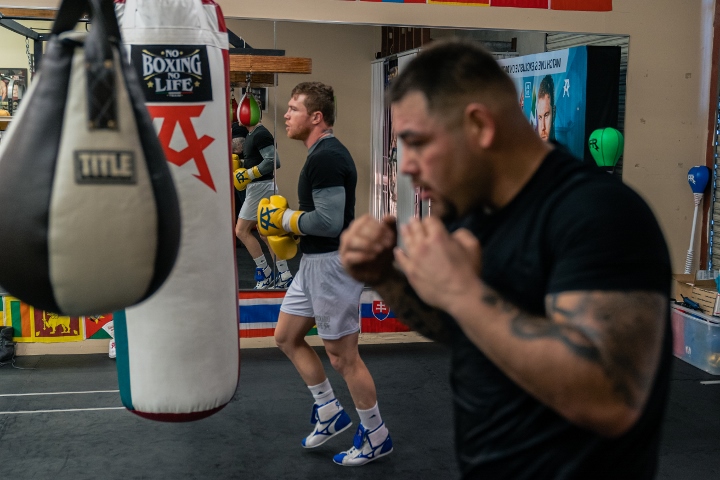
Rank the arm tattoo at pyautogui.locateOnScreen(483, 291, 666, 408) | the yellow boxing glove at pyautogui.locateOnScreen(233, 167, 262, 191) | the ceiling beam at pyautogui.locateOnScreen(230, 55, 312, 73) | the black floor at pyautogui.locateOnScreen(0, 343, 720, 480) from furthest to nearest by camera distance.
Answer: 1. the yellow boxing glove at pyautogui.locateOnScreen(233, 167, 262, 191)
2. the ceiling beam at pyautogui.locateOnScreen(230, 55, 312, 73)
3. the black floor at pyautogui.locateOnScreen(0, 343, 720, 480)
4. the arm tattoo at pyautogui.locateOnScreen(483, 291, 666, 408)

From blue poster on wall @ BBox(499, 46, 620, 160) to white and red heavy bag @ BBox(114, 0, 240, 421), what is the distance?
3493 millimetres

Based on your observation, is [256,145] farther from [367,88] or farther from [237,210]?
[367,88]

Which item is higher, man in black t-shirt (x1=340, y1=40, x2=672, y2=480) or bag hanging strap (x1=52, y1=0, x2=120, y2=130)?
bag hanging strap (x1=52, y1=0, x2=120, y2=130)

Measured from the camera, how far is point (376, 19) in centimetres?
513

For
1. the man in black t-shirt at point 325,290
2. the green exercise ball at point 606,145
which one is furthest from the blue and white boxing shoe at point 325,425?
the green exercise ball at point 606,145

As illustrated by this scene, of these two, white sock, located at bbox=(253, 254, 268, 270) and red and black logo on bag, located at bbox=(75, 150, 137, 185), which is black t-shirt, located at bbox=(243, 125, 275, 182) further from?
red and black logo on bag, located at bbox=(75, 150, 137, 185)

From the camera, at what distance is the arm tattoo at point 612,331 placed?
3.29 feet

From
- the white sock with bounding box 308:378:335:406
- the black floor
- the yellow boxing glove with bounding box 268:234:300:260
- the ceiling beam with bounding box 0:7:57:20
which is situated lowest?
the black floor

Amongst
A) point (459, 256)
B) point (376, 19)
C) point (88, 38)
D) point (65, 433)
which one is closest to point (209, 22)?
point (88, 38)

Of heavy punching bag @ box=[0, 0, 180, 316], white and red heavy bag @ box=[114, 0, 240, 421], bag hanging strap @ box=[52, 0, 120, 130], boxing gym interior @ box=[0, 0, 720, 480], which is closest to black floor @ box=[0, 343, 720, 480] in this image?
boxing gym interior @ box=[0, 0, 720, 480]

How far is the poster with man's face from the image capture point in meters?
5.26

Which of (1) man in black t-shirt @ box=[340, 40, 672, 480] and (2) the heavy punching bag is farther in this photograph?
(2) the heavy punching bag

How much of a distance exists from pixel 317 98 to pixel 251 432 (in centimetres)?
164

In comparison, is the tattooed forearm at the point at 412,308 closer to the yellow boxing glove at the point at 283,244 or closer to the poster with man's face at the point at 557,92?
the yellow boxing glove at the point at 283,244
